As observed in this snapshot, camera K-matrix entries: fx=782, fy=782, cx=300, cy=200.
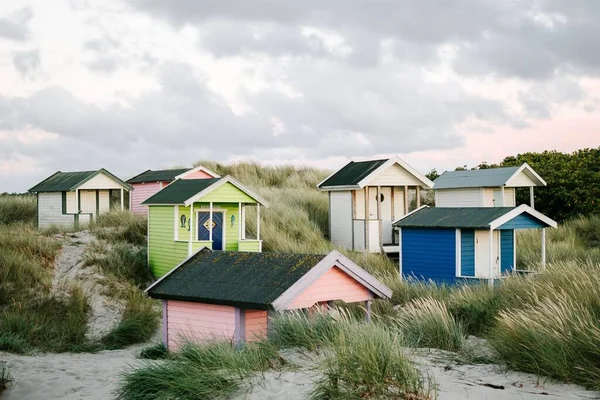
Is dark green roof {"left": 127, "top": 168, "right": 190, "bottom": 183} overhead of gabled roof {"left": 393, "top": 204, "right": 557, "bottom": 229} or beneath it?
overhead

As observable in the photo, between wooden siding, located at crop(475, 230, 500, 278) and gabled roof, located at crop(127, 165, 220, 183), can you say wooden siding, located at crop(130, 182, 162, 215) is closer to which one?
gabled roof, located at crop(127, 165, 220, 183)

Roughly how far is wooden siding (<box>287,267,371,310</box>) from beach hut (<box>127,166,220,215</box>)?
2078 centimetres

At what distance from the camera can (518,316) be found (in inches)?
462

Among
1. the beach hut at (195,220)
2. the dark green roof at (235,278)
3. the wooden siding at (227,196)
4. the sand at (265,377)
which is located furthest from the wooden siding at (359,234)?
the dark green roof at (235,278)

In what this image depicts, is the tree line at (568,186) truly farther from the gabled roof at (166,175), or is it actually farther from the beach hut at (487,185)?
the gabled roof at (166,175)

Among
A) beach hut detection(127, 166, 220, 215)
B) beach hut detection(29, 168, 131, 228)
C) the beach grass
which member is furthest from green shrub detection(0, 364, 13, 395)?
beach hut detection(127, 166, 220, 215)

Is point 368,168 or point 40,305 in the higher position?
point 368,168

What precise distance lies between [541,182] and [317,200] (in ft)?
33.7

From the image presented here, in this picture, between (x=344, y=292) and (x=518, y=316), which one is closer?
(x=518, y=316)

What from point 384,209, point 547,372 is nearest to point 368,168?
point 384,209

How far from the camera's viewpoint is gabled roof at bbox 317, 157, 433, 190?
101ft

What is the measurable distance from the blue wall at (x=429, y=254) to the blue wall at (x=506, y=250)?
1608mm

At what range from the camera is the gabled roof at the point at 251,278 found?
42.6 ft

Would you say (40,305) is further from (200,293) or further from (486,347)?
(486,347)
